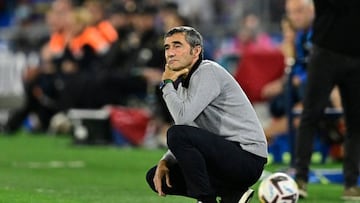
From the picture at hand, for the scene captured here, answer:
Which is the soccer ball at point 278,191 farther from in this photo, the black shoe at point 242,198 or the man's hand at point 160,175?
the man's hand at point 160,175

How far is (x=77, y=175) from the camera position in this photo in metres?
13.4

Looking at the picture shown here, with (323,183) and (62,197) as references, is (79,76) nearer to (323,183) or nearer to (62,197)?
(323,183)

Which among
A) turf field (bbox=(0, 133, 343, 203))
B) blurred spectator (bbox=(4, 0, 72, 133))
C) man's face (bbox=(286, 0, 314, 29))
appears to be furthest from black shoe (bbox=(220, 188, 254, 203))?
blurred spectator (bbox=(4, 0, 72, 133))

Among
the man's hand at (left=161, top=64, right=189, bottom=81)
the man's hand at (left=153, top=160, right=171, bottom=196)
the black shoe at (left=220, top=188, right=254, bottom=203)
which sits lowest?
the black shoe at (left=220, top=188, right=254, bottom=203)

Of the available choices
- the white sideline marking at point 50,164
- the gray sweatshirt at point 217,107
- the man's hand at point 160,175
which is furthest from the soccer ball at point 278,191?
the white sideline marking at point 50,164

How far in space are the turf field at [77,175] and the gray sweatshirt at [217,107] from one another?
162 centimetres

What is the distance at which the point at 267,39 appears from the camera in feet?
71.4

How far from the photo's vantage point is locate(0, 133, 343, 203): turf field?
998cm

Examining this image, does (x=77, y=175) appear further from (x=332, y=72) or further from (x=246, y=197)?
(x=246, y=197)

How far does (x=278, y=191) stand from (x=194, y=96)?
1.26 m

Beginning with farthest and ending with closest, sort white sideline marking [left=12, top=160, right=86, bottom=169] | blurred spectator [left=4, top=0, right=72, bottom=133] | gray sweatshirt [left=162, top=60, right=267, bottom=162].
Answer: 1. blurred spectator [left=4, top=0, right=72, bottom=133]
2. white sideline marking [left=12, top=160, right=86, bottom=169]
3. gray sweatshirt [left=162, top=60, right=267, bottom=162]

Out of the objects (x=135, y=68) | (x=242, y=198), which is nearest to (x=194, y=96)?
(x=242, y=198)

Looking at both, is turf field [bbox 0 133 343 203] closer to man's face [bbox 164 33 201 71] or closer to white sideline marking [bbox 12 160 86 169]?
white sideline marking [bbox 12 160 86 169]

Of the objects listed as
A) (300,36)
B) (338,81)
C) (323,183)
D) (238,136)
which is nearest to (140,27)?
(300,36)
